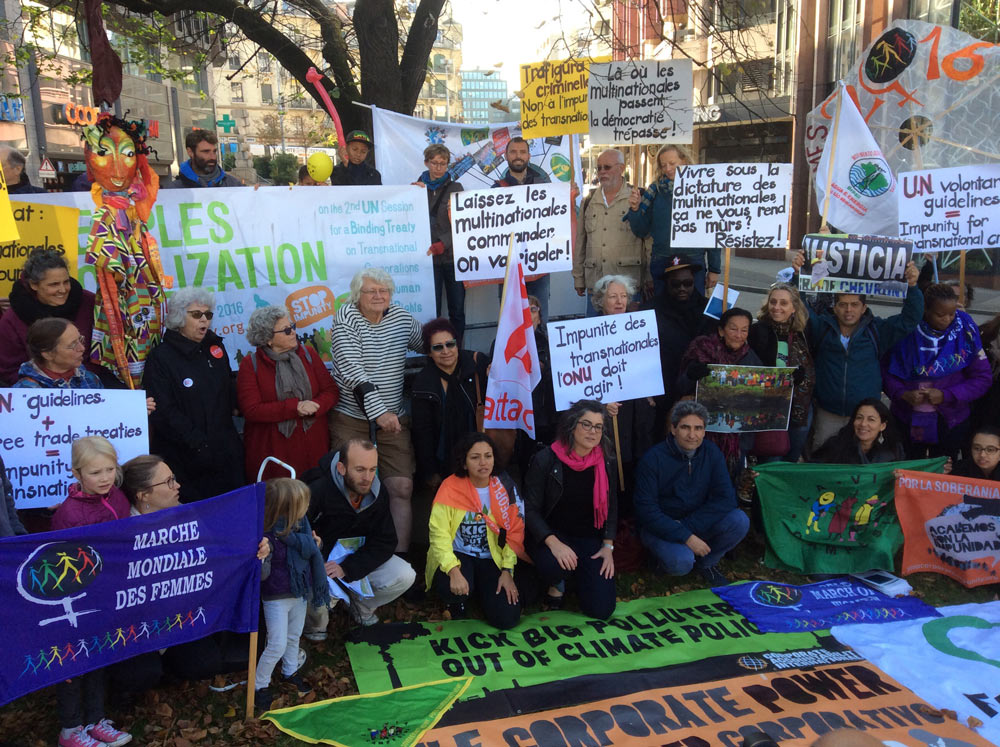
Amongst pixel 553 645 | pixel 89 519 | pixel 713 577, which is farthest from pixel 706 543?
pixel 89 519

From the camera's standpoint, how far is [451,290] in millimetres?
6727

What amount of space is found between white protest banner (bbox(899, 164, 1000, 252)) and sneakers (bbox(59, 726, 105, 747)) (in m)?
6.49

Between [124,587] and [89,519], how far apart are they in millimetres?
424

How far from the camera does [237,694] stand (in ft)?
13.0

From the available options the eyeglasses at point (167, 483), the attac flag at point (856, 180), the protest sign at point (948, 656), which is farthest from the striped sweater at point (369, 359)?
the attac flag at point (856, 180)

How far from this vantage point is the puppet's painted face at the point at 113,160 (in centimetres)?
479

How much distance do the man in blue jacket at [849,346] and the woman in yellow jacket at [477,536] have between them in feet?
8.46

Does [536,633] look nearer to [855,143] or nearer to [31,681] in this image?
[31,681]

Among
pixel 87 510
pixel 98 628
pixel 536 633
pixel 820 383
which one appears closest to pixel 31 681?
pixel 98 628

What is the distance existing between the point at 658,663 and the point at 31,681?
9.89 ft

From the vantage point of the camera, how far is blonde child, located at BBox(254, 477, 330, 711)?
392 cm

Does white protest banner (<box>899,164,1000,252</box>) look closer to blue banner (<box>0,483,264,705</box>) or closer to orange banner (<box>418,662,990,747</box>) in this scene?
orange banner (<box>418,662,990,747</box>)

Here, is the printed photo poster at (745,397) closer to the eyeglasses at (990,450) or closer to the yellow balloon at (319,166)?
the eyeglasses at (990,450)

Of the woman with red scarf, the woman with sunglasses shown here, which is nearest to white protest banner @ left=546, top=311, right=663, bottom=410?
the woman with red scarf
